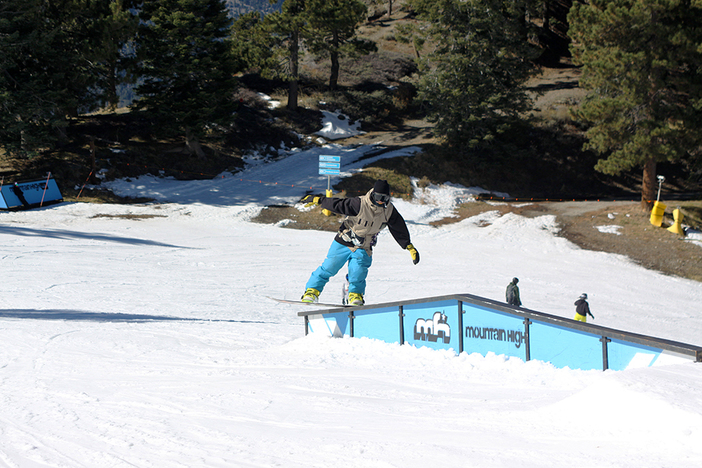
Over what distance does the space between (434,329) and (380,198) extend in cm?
233

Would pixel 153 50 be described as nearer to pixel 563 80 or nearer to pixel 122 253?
pixel 122 253

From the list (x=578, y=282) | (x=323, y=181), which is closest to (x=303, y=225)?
(x=323, y=181)

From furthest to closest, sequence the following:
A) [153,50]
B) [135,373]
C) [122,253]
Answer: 1. [153,50]
2. [122,253]
3. [135,373]

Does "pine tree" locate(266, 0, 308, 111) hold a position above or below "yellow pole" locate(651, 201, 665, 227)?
above

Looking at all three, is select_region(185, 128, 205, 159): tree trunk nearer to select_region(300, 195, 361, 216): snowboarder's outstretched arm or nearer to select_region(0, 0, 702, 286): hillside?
select_region(0, 0, 702, 286): hillside

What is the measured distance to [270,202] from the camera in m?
25.3

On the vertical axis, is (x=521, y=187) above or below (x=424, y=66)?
below

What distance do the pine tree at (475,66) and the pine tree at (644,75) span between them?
25.4 feet

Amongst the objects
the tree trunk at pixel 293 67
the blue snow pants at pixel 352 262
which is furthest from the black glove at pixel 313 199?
the tree trunk at pixel 293 67

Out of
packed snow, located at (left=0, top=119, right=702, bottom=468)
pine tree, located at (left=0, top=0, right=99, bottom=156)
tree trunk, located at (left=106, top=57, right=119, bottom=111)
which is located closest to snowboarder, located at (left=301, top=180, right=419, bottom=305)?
packed snow, located at (left=0, top=119, right=702, bottom=468)

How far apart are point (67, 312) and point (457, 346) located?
23.4 feet

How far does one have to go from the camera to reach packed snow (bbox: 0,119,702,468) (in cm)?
335

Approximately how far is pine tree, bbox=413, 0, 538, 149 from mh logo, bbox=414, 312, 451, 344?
81.5ft

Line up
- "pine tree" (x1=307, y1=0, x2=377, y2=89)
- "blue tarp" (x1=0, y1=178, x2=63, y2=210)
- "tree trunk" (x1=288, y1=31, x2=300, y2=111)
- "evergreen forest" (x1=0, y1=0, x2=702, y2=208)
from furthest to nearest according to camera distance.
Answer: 1. "tree trunk" (x1=288, y1=31, x2=300, y2=111)
2. "pine tree" (x1=307, y1=0, x2=377, y2=89)
3. "blue tarp" (x1=0, y1=178, x2=63, y2=210)
4. "evergreen forest" (x1=0, y1=0, x2=702, y2=208)
